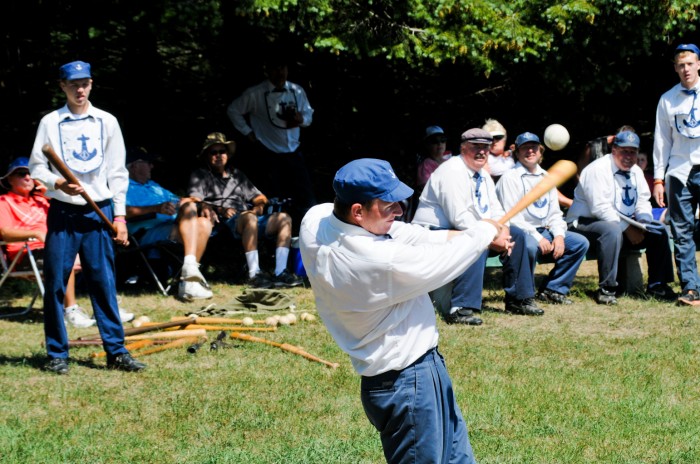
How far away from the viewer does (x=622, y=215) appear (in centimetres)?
945

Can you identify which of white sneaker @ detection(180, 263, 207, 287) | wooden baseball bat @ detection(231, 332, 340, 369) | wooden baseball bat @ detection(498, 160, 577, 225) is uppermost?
wooden baseball bat @ detection(498, 160, 577, 225)

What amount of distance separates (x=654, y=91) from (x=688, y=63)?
391cm

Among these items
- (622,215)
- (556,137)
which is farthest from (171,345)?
(622,215)

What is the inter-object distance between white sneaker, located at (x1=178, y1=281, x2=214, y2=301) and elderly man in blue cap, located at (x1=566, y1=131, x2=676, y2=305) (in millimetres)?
3598

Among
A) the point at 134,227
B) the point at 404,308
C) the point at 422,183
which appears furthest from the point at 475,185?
the point at 404,308

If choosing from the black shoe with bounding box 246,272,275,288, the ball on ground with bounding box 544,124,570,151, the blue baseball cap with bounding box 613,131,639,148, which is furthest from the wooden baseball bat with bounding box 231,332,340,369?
the blue baseball cap with bounding box 613,131,639,148

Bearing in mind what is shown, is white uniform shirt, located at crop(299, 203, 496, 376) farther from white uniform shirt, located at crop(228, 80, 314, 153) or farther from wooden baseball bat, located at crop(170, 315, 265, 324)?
white uniform shirt, located at crop(228, 80, 314, 153)

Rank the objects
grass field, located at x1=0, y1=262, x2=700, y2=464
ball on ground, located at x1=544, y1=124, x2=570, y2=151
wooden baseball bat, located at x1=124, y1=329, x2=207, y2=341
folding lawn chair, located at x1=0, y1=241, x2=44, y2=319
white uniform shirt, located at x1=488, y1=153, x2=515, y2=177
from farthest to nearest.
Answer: white uniform shirt, located at x1=488, y1=153, x2=515, y2=177
ball on ground, located at x1=544, y1=124, x2=570, y2=151
folding lawn chair, located at x1=0, y1=241, x2=44, y2=319
wooden baseball bat, located at x1=124, y1=329, x2=207, y2=341
grass field, located at x1=0, y1=262, x2=700, y2=464

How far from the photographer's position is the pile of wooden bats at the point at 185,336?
287 inches

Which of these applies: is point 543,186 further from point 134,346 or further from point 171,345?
point 134,346

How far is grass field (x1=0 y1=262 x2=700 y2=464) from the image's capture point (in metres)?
5.14

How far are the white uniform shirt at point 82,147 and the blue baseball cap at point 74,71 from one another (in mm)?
245

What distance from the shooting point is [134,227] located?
33.0ft

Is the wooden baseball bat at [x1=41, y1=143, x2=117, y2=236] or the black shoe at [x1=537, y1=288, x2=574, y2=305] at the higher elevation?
the wooden baseball bat at [x1=41, y1=143, x2=117, y2=236]
